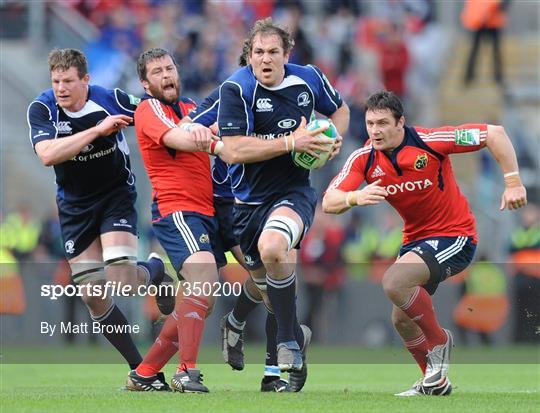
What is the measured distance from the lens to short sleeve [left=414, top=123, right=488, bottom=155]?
9680mm

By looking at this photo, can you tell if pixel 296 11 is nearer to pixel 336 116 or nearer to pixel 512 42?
pixel 512 42

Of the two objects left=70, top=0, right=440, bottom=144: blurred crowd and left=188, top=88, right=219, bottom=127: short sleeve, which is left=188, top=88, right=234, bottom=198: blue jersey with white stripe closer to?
left=188, top=88, right=219, bottom=127: short sleeve

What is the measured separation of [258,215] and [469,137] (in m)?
1.63

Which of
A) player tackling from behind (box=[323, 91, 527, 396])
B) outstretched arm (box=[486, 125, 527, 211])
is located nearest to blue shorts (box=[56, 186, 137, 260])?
player tackling from behind (box=[323, 91, 527, 396])

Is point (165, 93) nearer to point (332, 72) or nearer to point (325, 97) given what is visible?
point (325, 97)

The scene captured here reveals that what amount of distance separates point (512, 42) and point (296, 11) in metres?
4.73

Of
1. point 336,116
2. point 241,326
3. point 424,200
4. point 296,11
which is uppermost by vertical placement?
point 296,11

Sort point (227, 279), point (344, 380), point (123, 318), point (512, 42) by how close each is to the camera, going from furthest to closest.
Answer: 1. point (512, 42)
2. point (227, 279)
3. point (344, 380)
4. point (123, 318)

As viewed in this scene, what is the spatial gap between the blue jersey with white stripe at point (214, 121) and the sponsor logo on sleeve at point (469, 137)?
1874 millimetres

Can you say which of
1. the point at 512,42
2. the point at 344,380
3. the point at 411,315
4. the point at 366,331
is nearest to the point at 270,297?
the point at 411,315

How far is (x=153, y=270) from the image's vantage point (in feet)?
35.7

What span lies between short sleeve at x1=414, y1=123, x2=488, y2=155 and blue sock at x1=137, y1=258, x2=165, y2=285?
8.24 feet

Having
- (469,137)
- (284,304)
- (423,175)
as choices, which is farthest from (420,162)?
(284,304)

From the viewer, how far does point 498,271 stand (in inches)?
653
